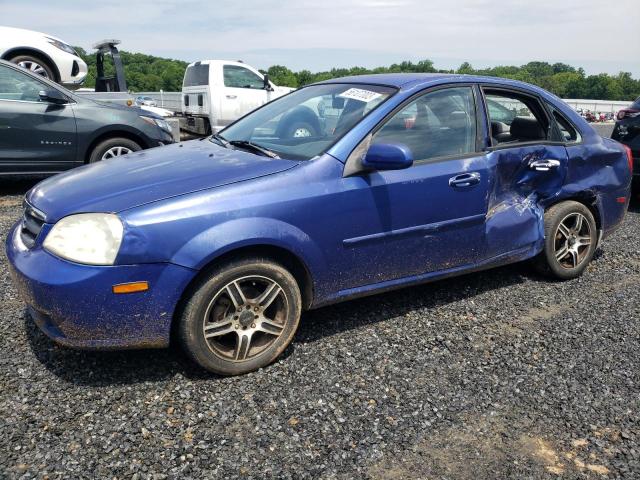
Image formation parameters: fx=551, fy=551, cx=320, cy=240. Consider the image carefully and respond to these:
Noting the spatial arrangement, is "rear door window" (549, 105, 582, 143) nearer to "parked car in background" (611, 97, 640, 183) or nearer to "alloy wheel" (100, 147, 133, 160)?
"parked car in background" (611, 97, 640, 183)

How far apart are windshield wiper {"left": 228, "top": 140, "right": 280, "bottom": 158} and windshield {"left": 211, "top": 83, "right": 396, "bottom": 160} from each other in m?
0.03

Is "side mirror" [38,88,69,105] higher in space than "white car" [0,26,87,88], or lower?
lower

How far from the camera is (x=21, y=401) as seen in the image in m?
2.70

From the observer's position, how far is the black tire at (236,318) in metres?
2.84

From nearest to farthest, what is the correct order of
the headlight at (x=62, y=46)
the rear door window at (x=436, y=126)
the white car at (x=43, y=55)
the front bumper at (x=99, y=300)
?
the front bumper at (x=99, y=300)
the rear door window at (x=436, y=126)
the white car at (x=43, y=55)
the headlight at (x=62, y=46)

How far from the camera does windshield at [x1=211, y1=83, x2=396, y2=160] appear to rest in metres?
3.45

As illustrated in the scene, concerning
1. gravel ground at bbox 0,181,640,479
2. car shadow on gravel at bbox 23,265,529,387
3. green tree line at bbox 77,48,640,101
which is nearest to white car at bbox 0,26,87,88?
gravel ground at bbox 0,181,640,479

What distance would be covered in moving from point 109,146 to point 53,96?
0.86m

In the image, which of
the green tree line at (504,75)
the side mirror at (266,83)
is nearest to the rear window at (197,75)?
the side mirror at (266,83)

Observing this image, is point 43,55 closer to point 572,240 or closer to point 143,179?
point 143,179

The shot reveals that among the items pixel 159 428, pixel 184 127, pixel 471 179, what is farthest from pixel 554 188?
pixel 184 127

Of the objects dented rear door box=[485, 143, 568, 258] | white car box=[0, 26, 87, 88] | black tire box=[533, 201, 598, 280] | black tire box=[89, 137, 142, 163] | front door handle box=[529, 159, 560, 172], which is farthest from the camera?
white car box=[0, 26, 87, 88]

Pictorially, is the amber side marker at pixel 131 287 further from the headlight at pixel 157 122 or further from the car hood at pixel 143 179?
the headlight at pixel 157 122

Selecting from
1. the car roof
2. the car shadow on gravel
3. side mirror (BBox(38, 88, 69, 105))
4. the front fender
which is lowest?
the car shadow on gravel
